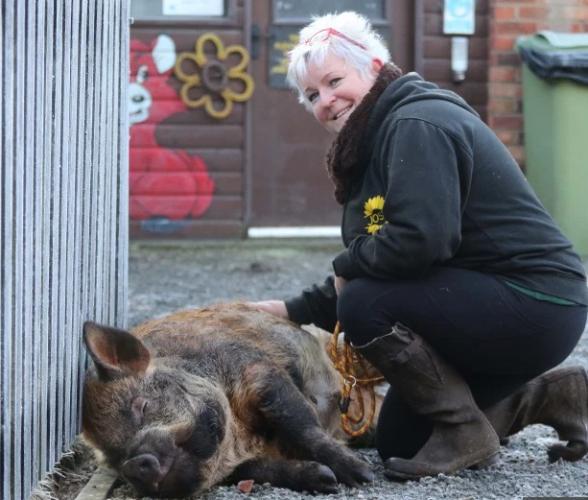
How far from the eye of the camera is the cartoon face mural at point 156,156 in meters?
10.4

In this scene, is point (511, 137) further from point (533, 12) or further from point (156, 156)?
point (156, 156)

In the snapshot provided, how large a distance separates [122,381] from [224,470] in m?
0.45

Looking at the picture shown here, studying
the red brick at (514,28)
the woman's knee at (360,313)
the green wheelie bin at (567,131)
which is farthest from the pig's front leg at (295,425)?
the red brick at (514,28)

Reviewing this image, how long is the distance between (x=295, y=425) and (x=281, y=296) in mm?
3685

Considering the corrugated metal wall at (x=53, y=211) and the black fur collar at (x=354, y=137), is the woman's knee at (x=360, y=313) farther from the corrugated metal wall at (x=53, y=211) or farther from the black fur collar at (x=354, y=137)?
the corrugated metal wall at (x=53, y=211)

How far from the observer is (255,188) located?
34.8 feet

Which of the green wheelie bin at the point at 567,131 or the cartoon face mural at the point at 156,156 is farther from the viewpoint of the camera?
the cartoon face mural at the point at 156,156

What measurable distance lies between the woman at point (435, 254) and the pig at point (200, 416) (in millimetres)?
324

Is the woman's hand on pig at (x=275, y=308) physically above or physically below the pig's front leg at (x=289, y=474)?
above

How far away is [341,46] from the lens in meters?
4.11

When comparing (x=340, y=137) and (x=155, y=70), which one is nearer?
(x=340, y=137)

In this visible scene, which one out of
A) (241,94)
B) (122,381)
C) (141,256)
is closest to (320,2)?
(241,94)

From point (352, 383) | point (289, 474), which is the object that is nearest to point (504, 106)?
point (352, 383)

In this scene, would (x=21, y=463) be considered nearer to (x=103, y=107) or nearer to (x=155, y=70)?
(x=103, y=107)
